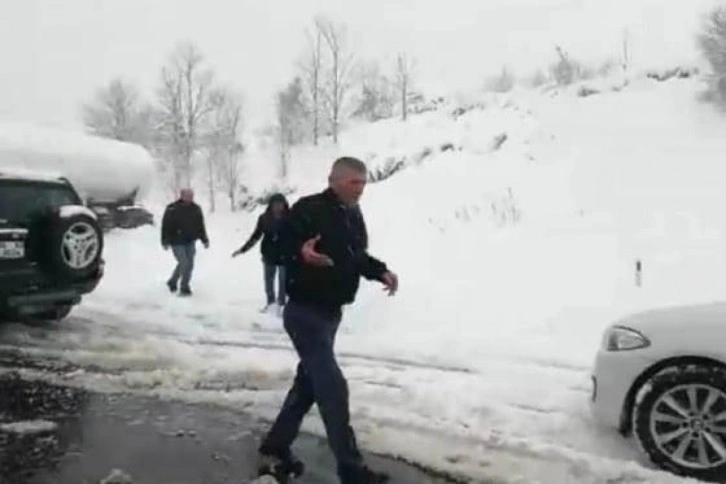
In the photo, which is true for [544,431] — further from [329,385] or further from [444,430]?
[329,385]

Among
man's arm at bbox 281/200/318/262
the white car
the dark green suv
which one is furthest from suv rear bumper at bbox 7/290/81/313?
the white car

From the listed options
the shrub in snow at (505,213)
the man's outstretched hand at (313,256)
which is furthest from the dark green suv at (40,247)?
the shrub in snow at (505,213)

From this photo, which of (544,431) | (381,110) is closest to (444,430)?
(544,431)

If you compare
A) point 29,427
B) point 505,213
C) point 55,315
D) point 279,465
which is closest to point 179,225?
point 55,315

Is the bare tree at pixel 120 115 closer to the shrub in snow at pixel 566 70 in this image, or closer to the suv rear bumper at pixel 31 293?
the shrub in snow at pixel 566 70

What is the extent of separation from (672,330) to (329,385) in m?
2.02

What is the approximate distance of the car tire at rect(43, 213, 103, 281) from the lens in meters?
8.23

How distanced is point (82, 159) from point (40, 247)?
1138 centimetres

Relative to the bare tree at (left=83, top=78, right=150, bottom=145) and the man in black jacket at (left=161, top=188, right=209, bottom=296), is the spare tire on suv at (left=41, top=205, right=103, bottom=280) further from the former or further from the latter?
the bare tree at (left=83, top=78, right=150, bottom=145)

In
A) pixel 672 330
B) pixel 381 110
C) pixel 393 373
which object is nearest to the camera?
pixel 672 330

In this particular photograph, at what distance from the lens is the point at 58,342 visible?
28.0 feet

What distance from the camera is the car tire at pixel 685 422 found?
183 inches

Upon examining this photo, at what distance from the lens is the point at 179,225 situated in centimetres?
1208

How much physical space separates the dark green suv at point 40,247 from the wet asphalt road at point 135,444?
1.88 metres
